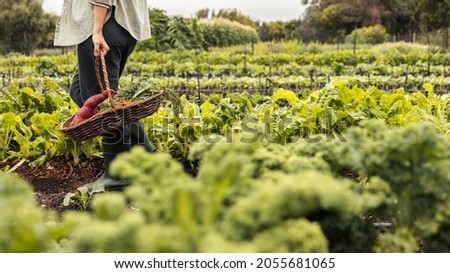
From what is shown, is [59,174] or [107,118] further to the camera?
[59,174]

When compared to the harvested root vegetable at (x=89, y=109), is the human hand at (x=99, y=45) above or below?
above

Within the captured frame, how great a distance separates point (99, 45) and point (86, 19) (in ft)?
0.84

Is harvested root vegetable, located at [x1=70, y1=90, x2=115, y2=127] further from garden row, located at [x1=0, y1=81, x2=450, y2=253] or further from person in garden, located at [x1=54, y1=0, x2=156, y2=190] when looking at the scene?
garden row, located at [x1=0, y1=81, x2=450, y2=253]

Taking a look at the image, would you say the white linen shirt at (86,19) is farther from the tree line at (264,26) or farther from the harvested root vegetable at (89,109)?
the tree line at (264,26)

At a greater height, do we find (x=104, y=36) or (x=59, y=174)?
(x=104, y=36)

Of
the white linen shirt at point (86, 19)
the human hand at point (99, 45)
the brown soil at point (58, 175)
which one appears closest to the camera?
the human hand at point (99, 45)

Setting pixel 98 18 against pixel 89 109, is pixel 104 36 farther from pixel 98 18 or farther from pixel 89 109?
pixel 89 109

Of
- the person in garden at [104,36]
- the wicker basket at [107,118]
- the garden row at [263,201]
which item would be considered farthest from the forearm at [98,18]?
the garden row at [263,201]

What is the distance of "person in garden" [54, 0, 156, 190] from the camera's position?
3592mm

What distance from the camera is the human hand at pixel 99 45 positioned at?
3506mm

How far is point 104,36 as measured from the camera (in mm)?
3715

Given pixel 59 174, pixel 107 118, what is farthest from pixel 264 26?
pixel 107 118

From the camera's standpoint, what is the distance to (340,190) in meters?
1.14
